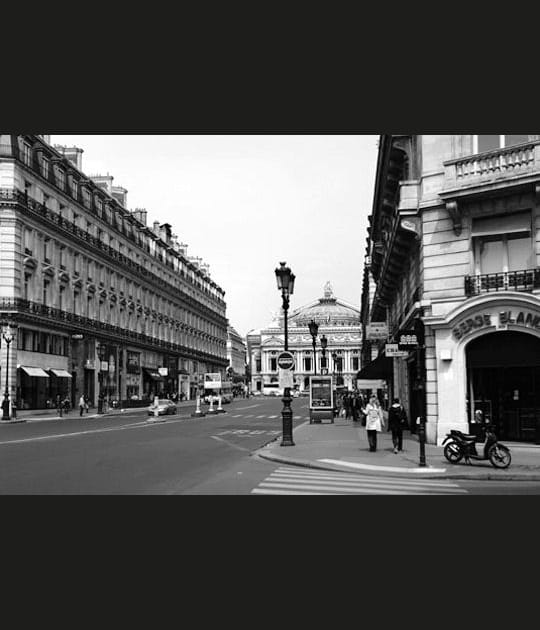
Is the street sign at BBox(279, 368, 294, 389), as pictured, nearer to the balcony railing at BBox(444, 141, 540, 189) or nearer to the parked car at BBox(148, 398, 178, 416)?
the balcony railing at BBox(444, 141, 540, 189)

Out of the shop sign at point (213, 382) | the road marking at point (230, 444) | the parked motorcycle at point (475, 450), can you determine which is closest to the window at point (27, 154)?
→ the road marking at point (230, 444)

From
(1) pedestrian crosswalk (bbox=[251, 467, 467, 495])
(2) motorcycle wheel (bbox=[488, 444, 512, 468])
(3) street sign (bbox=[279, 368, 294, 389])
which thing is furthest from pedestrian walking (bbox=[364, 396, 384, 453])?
(2) motorcycle wheel (bbox=[488, 444, 512, 468])

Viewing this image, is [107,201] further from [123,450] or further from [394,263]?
[123,450]

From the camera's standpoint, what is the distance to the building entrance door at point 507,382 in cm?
2250

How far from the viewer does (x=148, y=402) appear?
250ft

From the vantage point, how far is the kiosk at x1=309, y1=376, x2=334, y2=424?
41.6 m

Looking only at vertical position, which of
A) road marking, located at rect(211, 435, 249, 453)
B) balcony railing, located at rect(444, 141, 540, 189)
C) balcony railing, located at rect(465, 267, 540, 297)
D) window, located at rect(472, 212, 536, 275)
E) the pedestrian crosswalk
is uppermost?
balcony railing, located at rect(444, 141, 540, 189)

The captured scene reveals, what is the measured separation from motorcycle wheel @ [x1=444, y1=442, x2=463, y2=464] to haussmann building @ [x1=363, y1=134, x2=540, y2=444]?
4.72 meters

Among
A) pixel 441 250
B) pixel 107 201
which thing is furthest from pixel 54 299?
pixel 441 250

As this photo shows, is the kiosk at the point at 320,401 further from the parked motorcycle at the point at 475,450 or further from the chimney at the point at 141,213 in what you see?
the chimney at the point at 141,213

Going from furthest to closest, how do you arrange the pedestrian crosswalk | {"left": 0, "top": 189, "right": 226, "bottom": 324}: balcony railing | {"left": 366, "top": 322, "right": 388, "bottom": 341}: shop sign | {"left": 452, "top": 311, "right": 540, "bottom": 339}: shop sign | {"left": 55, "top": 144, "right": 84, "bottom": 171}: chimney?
{"left": 55, "top": 144, "right": 84, "bottom": 171}: chimney
{"left": 0, "top": 189, "right": 226, "bottom": 324}: balcony railing
{"left": 366, "top": 322, "right": 388, "bottom": 341}: shop sign
{"left": 452, "top": 311, "right": 540, "bottom": 339}: shop sign
the pedestrian crosswalk

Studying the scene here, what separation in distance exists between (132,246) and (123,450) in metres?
57.6

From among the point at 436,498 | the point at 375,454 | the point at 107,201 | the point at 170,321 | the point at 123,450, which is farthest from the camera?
the point at 170,321

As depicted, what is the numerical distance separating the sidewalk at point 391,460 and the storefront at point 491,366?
1.00 meters
